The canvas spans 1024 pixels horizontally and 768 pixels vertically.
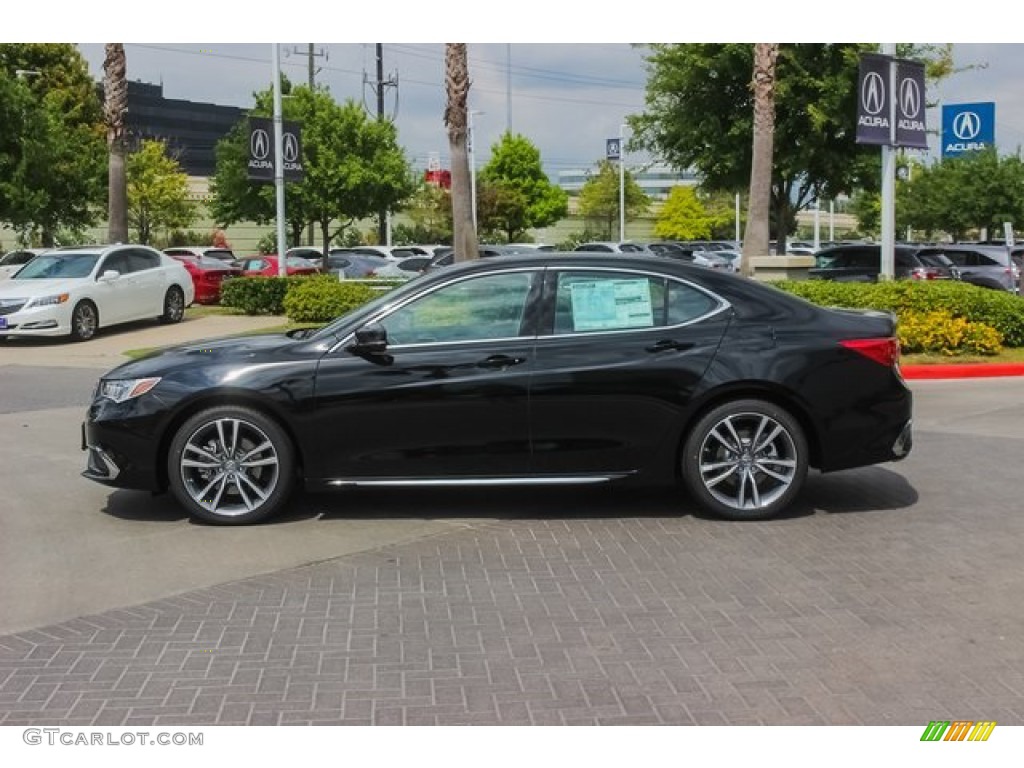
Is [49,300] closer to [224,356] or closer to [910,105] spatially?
[224,356]

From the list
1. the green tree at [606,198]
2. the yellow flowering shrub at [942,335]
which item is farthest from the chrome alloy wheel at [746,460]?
the green tree at [606,198]

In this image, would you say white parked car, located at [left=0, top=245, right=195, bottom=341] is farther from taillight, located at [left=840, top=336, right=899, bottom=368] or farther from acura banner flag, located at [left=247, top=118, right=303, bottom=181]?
taillight, located at [left=840, top=336, right=899, bottom=368]

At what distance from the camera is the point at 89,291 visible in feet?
64.2

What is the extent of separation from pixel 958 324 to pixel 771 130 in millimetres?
6229

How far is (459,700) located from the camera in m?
4.35

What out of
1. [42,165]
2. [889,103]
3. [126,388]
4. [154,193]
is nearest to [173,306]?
[889,103]

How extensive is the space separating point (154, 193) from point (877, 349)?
165 feet

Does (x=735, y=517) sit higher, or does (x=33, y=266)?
(x=33, y=266)

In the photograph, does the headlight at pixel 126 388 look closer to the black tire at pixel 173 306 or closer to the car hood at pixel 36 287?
the car hood at pixel 36 287

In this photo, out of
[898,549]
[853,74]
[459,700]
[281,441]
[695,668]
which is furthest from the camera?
[853,74]

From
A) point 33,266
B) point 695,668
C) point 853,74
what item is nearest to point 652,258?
point 695,668

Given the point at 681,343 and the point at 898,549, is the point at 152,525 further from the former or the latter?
the point at 898,549

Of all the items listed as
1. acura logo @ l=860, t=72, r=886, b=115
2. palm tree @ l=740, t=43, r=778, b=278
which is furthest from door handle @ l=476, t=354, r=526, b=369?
palm tree @ l=740, t=43, r=778, b=278

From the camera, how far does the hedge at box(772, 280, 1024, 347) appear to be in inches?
608
